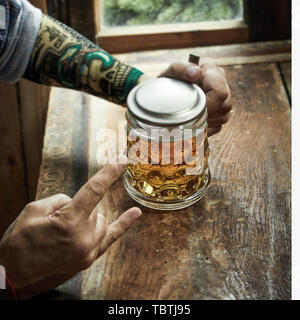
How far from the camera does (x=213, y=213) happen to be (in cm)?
88

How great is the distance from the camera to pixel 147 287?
29.5 inches

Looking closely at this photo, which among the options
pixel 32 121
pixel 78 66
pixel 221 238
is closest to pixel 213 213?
pixel 221 238

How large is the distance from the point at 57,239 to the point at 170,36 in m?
0.89

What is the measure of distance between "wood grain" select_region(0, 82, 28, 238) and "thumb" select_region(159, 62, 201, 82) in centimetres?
68

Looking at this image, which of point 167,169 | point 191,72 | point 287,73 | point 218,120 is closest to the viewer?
point 167,169

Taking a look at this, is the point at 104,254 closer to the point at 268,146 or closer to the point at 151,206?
the point at 151,206

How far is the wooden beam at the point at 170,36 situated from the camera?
1427 millimetres

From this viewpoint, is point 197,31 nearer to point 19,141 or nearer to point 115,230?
point 19,141

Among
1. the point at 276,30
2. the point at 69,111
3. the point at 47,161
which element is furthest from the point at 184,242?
the point at 276,30

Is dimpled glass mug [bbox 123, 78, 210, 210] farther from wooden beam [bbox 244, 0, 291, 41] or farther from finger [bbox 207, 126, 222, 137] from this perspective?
wooden beam [bbox 244, 0, 291, 41]

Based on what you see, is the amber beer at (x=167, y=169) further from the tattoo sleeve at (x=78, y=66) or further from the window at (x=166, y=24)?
the window at (x=166, y=24)

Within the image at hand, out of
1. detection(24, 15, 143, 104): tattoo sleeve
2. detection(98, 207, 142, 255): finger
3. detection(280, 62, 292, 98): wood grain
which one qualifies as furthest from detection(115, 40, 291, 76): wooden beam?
detection(98, 207, 142, 255): finger

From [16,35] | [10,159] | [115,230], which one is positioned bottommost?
[10,159]
